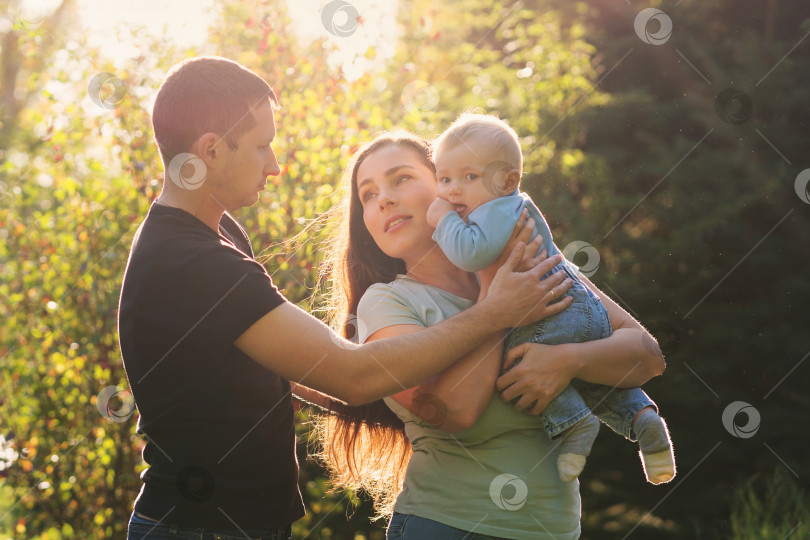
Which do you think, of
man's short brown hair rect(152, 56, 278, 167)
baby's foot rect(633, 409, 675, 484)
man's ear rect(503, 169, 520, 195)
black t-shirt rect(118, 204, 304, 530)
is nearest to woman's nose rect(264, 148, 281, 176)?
man's short brown hair rect(152, 56, 278, 167)

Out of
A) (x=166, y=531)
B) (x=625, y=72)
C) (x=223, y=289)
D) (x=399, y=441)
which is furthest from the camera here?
(x=625, y=72)

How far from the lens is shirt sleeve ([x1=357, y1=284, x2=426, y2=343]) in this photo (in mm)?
2166

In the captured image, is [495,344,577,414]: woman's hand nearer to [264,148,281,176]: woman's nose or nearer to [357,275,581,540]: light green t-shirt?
[357,275,581,540]: light green t-shirt

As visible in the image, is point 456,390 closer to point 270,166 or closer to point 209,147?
point 270,166

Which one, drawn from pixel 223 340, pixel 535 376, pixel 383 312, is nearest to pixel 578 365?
pixel 535 376

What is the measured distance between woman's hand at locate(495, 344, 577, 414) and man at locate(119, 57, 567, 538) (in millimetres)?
101

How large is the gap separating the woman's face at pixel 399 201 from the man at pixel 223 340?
37 cm

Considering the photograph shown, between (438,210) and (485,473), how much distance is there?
795 millimetres

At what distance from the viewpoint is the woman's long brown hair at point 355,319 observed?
8.54 feet

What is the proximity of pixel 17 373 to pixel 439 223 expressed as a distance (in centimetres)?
352

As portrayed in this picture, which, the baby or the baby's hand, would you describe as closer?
the baby

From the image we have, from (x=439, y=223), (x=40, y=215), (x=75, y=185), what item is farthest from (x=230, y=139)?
(x=40, y=215)

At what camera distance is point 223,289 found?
6.15ft

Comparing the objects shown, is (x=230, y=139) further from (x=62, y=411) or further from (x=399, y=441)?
(x=62, y=411)
